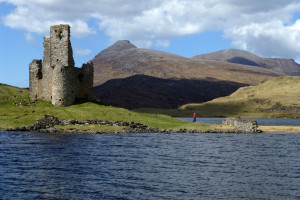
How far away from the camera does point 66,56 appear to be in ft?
264

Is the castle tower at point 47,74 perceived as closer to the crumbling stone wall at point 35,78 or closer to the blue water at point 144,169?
the crumbling stone wall at point 35,78

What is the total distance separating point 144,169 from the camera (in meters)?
34.8

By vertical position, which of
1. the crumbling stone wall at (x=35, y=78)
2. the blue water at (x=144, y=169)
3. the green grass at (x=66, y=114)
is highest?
the crumbling stone wall at (x=35, y=78)

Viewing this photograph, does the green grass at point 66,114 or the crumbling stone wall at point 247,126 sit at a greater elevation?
the green grass at point 66,114

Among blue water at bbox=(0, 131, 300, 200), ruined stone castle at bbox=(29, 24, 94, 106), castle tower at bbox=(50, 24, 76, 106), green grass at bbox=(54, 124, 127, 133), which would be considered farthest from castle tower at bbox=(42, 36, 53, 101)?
blue water at bbox=(0, 131, 300, 200)

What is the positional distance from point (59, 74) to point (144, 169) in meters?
48.3

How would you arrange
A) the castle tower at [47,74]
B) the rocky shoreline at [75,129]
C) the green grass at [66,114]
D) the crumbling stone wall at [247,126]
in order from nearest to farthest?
1. the rocky shoreline at [75,129]
2. the green grass at [66,114]
3. the crumbling stone wall at [247,126]
4. the castle tower at [47,74]

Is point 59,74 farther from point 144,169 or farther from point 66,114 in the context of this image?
point 144,169

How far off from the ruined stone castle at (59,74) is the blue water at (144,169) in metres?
25.4

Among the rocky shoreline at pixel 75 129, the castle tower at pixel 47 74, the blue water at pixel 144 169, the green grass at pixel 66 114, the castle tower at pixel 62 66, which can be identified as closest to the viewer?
the blue water at pixel 144 169

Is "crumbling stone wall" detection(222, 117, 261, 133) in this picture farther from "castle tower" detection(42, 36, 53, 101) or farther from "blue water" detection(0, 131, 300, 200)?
"castle tower" detection(42, 36, 53, 101)

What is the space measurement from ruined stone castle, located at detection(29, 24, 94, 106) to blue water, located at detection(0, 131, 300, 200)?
83.4 feet

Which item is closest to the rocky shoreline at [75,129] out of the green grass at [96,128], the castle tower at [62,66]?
the green grass at [96,128]

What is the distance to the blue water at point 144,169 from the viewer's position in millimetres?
26906
